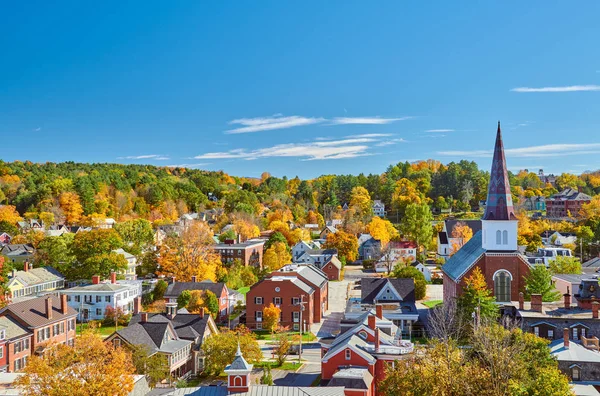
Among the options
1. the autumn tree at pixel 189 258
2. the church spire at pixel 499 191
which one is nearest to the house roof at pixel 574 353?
the church spire at pixel 499 191

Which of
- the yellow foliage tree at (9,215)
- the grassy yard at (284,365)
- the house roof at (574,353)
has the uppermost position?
the yellow foliage tree at (9,215)

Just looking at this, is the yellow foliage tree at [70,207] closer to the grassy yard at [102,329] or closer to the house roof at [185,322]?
the grassy yard at [102,329]

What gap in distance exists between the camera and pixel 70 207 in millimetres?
115750

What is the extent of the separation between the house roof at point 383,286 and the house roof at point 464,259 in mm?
3885

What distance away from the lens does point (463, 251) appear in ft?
179

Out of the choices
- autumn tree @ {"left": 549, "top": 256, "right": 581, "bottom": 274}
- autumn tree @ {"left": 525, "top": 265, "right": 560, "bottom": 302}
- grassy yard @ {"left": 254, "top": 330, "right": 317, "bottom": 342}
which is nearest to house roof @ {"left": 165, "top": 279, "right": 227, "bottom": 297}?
grassy yard @ {"left": 254, "top": 330, "right": 317, "bottom": 342}

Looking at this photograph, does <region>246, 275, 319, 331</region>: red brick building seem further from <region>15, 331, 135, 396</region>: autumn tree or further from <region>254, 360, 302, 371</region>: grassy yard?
<region>15, 331, 135, 396</region>: autumn tree

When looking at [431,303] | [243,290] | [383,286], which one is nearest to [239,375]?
[383,286]

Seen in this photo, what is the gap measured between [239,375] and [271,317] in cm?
2420

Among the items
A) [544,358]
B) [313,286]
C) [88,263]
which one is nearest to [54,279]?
[88,263]

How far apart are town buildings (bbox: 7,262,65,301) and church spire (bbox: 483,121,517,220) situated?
48.6 meters

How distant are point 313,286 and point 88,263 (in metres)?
26.4

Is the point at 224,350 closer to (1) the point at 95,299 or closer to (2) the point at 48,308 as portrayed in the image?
(2) the point at 48,308

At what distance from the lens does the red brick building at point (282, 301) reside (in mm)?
54719
